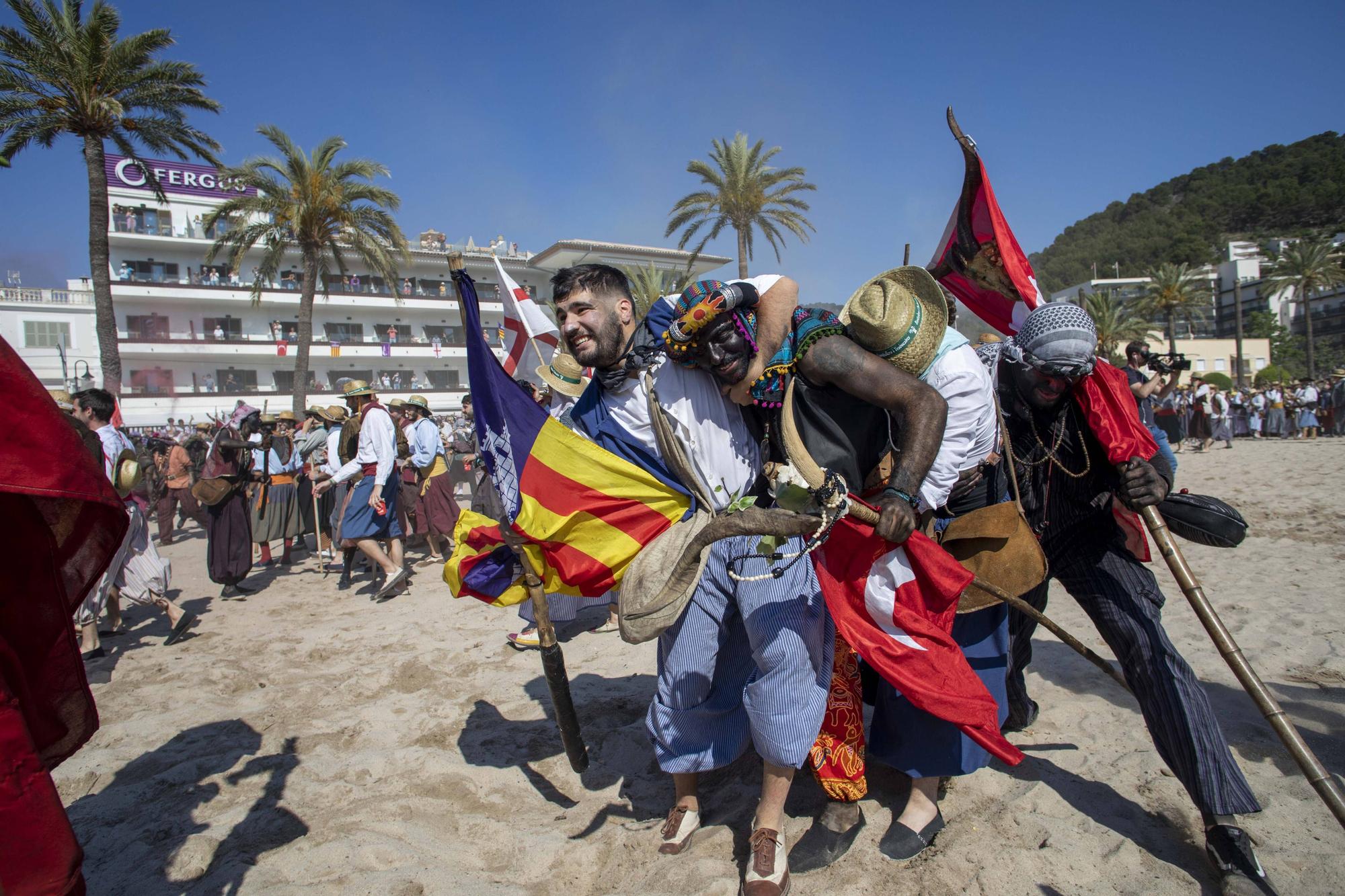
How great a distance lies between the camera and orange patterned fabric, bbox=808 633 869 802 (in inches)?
104

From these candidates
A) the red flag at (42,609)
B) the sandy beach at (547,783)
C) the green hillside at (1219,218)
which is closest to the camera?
the red flag at (42,609)

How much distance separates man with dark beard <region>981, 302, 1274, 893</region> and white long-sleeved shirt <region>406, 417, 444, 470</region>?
7078mm

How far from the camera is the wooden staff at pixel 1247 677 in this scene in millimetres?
2148

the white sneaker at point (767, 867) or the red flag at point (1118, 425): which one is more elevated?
the red flag at point (1118, 425)

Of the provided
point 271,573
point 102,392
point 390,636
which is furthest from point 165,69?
point 390,636

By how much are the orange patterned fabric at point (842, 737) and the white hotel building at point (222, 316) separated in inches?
1512

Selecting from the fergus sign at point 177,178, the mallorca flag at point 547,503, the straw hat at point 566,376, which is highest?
the fergus sign at point 177,178

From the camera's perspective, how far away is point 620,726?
149 inches

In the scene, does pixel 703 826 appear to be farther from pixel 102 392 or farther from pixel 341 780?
pixel 102 392

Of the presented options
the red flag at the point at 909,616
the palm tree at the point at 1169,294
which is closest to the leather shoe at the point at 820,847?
the red flag at the point at 909,616

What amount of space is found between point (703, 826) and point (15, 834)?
2.12 m

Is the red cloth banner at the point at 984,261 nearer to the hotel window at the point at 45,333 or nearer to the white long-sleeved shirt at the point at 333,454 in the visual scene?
the white long-sleeved shirt at the point at 333,454

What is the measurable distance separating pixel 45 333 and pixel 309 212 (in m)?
36.8

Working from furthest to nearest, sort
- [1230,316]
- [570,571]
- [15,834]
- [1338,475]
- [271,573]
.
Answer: [1230,316] < [1338,475] < [271,573] < [570,571] < [15,834]
